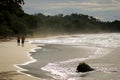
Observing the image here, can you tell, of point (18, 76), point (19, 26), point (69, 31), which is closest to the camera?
point (18, 76)

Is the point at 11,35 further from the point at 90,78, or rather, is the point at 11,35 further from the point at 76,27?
the point at 76,27

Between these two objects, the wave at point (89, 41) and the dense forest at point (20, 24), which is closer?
the dense forest at point (20, 24)

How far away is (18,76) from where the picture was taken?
1802 cm

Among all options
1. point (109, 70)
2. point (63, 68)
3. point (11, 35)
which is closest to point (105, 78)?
point (109, 70)

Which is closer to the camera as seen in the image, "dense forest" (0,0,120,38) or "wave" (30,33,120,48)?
"dense forest" (0,0,120,38)

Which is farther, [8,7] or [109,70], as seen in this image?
[109,70]

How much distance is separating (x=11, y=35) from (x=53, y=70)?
2411 inches

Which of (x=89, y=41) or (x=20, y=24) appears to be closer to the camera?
(x=89, y=41)

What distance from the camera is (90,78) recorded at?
61.1 feet

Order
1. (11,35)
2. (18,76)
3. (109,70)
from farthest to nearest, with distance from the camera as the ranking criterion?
(11,35) < (109,70) < (18,76)

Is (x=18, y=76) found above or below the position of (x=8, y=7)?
below

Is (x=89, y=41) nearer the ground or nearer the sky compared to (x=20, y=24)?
nearer the ground

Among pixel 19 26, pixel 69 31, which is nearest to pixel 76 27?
pixel 69 31

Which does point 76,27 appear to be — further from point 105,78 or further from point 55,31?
point 105,78
